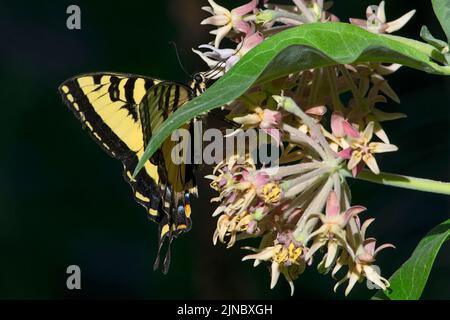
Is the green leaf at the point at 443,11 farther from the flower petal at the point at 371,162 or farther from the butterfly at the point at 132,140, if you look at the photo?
the butterfly at the point at 132,140

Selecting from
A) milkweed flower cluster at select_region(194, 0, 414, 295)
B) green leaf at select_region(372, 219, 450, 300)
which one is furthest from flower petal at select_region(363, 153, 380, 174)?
green leaf at select_region(372, 219, 450, 300)

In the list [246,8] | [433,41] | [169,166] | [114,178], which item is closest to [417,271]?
[433,41]

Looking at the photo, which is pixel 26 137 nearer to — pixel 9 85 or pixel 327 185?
pixel 9 85

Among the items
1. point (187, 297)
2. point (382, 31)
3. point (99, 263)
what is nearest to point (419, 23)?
point (187, 297)

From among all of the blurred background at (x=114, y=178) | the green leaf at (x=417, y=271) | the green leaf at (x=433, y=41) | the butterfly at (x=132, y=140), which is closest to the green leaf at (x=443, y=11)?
the green leaf at (x=433, y=41)

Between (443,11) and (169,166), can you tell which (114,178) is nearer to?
(169,166)
